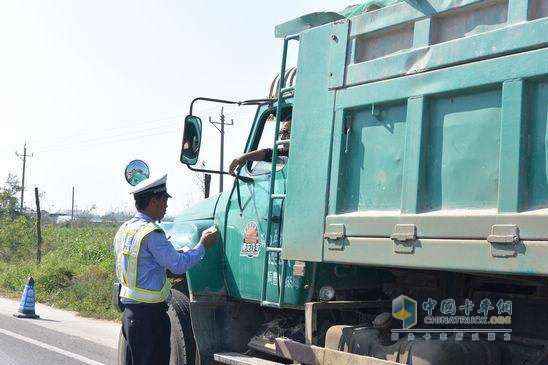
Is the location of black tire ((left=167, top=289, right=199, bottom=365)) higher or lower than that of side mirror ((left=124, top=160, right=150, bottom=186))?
lower

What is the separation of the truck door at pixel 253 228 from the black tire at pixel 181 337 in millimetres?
406

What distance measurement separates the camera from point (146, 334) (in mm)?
4363

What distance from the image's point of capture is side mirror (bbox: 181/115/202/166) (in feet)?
17.8

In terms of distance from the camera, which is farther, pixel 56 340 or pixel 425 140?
pixel 56 340

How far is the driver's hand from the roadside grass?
8.30 metres

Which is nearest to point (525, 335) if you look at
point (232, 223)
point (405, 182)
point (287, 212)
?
point (405, 182)

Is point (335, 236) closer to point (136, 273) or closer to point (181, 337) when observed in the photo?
point (136, 273)

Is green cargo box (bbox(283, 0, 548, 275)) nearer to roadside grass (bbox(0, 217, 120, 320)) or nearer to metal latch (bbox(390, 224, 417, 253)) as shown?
metal latch (bbox(390, 224, 417, 253))

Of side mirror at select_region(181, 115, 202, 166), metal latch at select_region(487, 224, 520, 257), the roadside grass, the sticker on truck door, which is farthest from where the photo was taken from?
the roadside grass

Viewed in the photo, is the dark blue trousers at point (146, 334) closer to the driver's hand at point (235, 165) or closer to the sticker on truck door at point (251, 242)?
the sticker on truck door at point (251, 242)

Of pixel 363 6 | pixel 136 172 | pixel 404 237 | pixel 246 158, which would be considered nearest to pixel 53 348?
pixel 136 172

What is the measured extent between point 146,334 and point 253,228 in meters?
1.27

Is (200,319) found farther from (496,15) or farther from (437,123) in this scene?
(496,15)

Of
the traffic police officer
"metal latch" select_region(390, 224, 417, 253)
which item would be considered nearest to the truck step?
the traffic police officer
